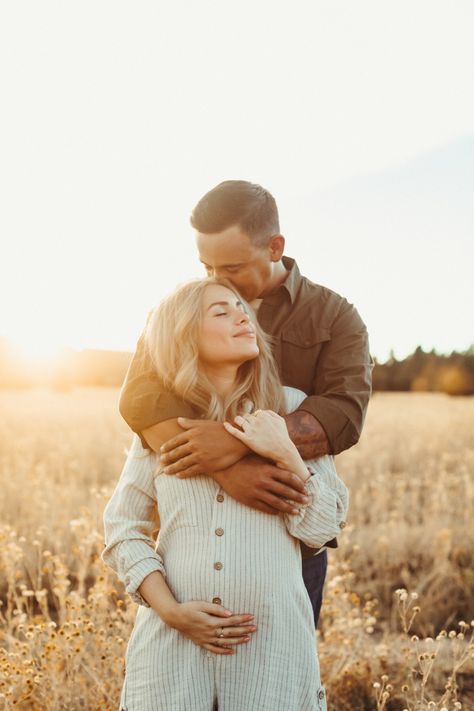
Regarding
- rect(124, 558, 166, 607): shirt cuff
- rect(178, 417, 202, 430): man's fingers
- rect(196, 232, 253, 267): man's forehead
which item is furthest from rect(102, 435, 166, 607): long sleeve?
rect(196, 232, 253, 267): man's forehead

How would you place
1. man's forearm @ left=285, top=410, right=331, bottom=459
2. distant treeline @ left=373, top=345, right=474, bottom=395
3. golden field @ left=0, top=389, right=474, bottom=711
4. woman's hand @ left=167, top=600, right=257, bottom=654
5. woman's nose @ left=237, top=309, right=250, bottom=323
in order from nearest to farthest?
woman's hand @ left=167, top=600, right=257, bottom=654 < man's forearm @ left=285, top=410, right=331, bottom=459 < woman's nose @ left=237, top=309, right=250, bottom=323 < golden field @ left=0, top=389, right=474, bottom=711 < distant treeline @ left=373, top=345, right=474, bottom=395

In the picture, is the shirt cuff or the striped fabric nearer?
the striped fabric

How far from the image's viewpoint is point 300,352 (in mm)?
2668

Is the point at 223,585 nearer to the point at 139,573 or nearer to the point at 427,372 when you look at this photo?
the point at 139,573

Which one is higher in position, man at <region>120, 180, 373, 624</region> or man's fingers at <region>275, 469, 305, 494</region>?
man at <region>120, 180, 373, 624</region>

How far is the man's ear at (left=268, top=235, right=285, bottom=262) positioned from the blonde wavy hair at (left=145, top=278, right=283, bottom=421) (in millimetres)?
501

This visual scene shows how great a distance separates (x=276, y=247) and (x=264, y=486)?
1.16 m

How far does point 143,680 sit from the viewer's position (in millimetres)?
2074

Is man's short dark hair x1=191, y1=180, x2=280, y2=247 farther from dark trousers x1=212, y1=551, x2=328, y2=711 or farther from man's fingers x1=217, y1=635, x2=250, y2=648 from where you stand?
man's fingers x1=217, y1=635, x2=250, y2=648

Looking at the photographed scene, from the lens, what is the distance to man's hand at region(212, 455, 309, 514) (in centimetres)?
210

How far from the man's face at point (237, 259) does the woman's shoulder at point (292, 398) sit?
45 cm

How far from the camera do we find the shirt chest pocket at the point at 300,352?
2.66 meters

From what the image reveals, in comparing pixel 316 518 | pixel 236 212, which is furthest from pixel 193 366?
pixel 236 212

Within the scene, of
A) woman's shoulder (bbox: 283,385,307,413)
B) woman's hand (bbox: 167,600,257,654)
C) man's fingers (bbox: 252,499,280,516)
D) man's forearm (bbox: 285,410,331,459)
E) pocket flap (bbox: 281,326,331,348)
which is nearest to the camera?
woman's hand (bbox: 167,600,257,654)
